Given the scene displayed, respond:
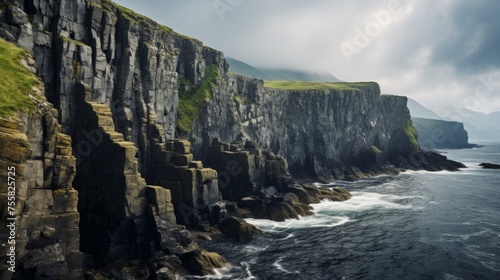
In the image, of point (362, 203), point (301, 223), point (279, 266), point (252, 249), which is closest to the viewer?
point (279, 266)

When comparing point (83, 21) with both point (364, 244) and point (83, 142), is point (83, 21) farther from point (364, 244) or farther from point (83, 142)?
point (364, 244)

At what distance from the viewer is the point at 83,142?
168ft

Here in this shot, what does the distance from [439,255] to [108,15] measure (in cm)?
6838

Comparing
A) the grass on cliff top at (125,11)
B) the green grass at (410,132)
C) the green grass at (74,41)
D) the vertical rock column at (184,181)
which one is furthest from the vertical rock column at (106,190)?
the green grass at (410,132)

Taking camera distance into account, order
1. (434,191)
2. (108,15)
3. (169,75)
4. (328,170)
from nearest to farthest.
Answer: (108,15), (169,75), (434,191), (328,170)

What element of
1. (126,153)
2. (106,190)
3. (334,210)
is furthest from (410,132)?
(106,190)

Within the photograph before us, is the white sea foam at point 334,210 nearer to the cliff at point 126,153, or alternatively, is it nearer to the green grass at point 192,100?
the cliff at point 126,153

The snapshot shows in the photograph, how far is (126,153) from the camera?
159 feet

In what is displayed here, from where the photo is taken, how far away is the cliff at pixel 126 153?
120 feet

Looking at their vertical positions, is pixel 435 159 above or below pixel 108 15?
below

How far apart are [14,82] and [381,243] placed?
5782 centimetres

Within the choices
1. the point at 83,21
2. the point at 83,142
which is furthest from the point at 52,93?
the point at 83,21

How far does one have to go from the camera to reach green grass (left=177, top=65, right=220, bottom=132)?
85.6 meters

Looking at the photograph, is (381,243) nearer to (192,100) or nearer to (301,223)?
(301,223)
